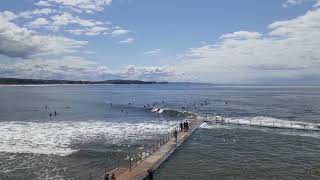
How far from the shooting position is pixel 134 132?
59125 millimetres

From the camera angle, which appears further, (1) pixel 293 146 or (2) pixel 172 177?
(1) pixel 293 146

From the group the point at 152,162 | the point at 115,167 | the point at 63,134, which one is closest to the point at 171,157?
the point at 152,162

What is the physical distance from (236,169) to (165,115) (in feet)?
172

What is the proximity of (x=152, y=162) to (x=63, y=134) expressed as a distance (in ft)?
76.3

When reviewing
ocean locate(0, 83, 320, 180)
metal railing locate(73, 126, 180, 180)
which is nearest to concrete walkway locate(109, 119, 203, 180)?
metal railing locate(73, 126, 180, 180)

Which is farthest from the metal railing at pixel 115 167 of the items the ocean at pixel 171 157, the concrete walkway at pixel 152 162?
the concrete walkway at pixel 152 162

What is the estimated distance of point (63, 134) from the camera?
183 feet

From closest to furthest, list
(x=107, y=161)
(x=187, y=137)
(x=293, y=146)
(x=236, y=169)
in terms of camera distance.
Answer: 1. (x=236, y=169)
2. (x=107, y=161)
3. (x=293, y=146)
4. (x=187, y=137)

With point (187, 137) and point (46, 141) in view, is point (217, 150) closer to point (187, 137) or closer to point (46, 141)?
point (187, 137)

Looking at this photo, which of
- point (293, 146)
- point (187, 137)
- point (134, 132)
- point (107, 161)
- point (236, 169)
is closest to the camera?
point (236, 169)

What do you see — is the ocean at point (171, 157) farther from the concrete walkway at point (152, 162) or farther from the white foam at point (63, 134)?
the concrete walkway at point (152, 162)

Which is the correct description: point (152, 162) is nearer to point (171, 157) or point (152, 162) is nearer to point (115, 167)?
point (115, 167)

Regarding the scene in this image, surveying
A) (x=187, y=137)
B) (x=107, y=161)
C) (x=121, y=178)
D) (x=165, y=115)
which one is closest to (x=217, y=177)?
(x=121, y=178)

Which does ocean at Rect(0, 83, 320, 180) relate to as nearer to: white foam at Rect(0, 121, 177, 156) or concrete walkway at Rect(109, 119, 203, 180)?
white foam at Rect(0, 121, 177, 156)
